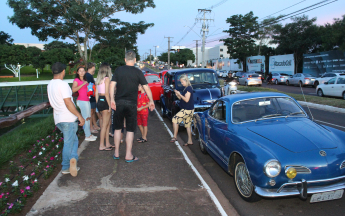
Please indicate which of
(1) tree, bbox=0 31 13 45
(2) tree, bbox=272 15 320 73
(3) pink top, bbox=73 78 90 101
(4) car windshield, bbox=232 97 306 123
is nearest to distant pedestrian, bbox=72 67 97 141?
(3) pink top, bbox=73 78 90 101

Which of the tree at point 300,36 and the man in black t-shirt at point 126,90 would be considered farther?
the tree at point 300,36

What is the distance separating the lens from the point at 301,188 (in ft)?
11.1

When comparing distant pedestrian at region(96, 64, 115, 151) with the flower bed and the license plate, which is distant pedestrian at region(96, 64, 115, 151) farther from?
the license plate

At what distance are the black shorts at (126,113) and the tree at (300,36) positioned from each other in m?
40.4

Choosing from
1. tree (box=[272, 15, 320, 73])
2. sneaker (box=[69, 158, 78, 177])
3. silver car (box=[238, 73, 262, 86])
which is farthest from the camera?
tree (box=[272, 15, 320, 73])

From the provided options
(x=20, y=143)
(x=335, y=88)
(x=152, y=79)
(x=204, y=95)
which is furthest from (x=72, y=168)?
(x=335, y=88)

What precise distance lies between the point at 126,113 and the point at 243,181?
8.35 feet

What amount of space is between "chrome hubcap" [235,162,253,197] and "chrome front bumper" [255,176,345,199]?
1.16 ft

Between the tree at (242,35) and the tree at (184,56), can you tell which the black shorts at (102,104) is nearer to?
the tree at (242,35)

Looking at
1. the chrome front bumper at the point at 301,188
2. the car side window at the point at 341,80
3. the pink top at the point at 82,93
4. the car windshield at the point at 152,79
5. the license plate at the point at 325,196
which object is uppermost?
the car windshield at the point at 152,79

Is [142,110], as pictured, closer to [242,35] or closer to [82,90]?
[82,90]

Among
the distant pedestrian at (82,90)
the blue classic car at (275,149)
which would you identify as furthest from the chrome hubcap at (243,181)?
the distant pedestrian at (82,90)

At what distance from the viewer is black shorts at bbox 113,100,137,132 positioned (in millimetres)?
5203

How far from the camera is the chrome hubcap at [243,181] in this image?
3859 millimetres
